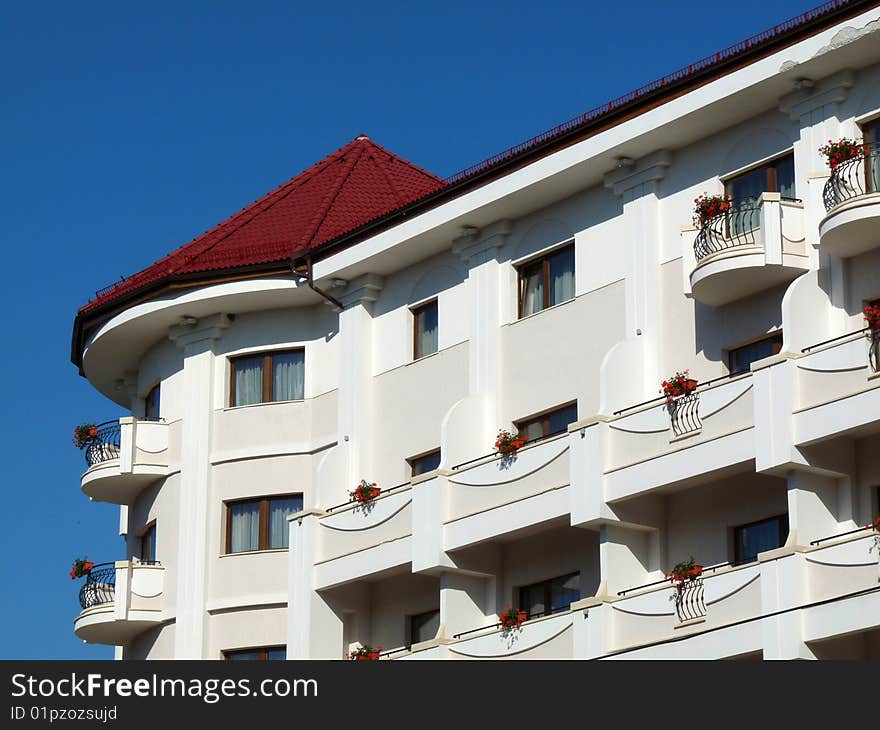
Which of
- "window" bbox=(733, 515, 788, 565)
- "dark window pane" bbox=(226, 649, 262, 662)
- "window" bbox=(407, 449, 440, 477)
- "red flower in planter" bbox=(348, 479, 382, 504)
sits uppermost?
"window" bbox=(407, 449, 440, 477)

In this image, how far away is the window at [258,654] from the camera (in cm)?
4559

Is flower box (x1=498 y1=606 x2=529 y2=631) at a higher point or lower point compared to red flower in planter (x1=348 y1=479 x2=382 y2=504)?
lower

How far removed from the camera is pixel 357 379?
46.0 metres

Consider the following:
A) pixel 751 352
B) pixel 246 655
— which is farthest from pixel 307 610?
pixel 751 352

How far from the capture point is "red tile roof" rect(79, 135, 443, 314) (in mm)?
48188

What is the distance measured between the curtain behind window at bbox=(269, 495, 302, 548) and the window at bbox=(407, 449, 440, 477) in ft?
10.8

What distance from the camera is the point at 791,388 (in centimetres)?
3584

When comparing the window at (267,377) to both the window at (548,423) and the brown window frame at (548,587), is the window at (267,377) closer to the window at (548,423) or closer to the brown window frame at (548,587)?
the window at (548,423)

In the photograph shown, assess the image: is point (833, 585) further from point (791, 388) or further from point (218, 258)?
point (218, 258)

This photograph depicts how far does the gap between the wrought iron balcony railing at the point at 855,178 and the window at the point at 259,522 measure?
1455cm

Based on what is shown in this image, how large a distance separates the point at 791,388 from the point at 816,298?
1.88 m

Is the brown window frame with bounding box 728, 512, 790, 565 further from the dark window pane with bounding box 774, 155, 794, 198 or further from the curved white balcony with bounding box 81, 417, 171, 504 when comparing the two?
the curved white balcony with bounding box 81, 417, 171, 504

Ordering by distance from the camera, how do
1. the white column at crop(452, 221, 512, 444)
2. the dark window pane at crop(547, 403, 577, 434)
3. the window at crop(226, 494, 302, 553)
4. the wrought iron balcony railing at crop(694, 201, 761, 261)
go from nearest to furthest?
the wrought iron balcony railing at crop(694, 201, 761, 261) < the dark window pane at crop(547, 403, 577, 434) < the white column at crop(452, 221, 512, 444) < the window at crop(226, 494, 302, 553)

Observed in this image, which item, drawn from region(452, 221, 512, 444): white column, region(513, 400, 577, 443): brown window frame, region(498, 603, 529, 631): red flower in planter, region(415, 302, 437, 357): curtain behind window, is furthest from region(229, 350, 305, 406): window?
region(498, 603, 529, 631): red flower in planter
